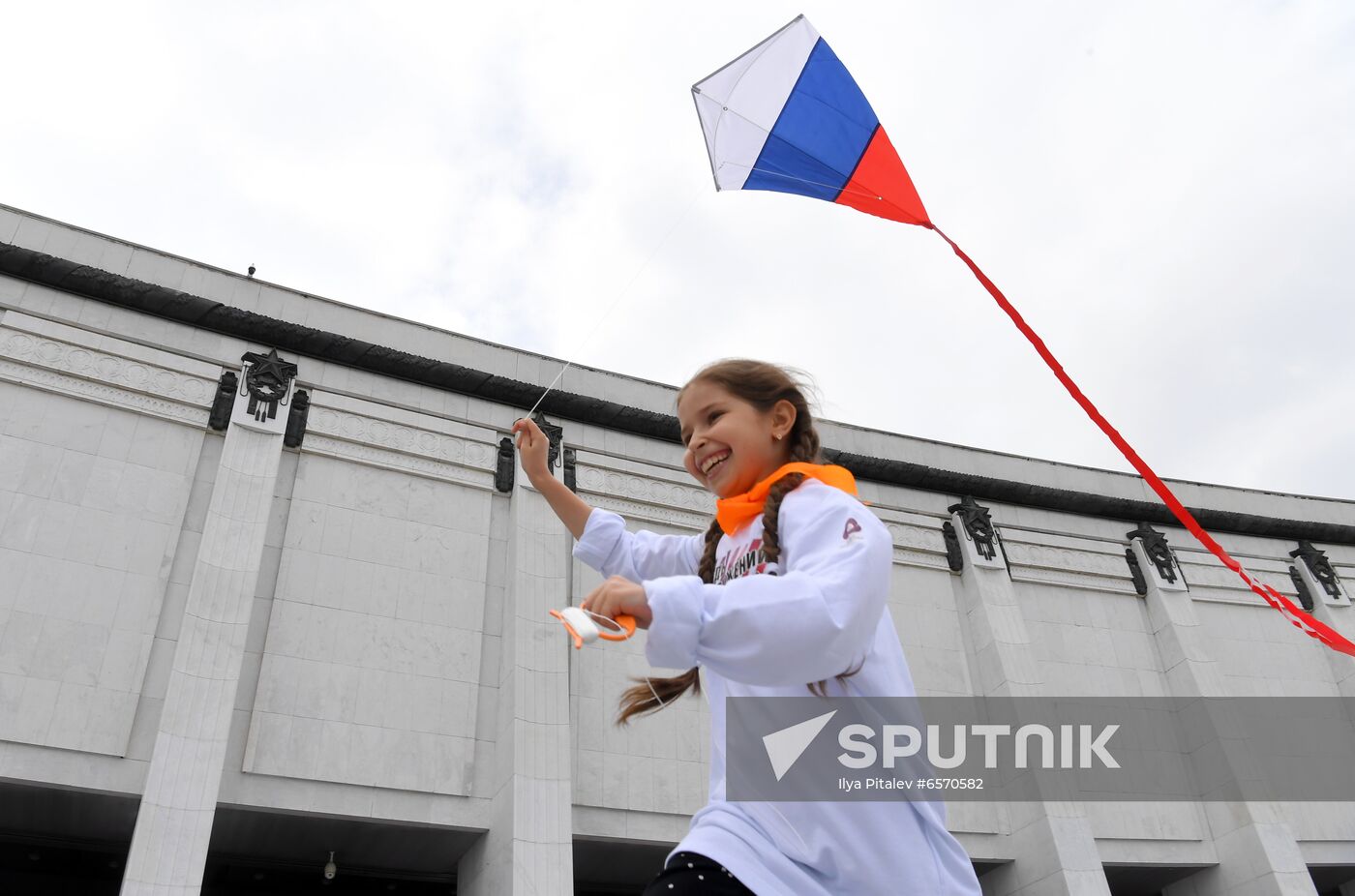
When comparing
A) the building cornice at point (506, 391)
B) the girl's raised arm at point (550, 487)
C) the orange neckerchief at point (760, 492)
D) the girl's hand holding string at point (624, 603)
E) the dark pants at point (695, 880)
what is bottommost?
the dark pants at point (695, 880)

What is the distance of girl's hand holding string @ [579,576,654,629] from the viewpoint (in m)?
2.06

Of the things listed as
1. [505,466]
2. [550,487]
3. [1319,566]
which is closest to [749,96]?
[550,487]

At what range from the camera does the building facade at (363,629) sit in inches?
460

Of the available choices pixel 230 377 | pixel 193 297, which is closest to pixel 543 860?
pixel 230 377

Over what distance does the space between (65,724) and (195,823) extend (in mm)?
2013

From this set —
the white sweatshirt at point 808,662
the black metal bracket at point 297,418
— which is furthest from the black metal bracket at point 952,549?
the white sweatshirt at point 808,662

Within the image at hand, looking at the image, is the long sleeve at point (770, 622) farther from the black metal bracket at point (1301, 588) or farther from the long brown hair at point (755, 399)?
the black metal bracket at point (1301, 588)

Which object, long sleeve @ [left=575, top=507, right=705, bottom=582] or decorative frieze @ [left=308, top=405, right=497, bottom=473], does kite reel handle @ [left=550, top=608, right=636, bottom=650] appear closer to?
long sleeve @ [left=575, top=507, right=705, bottom=582]

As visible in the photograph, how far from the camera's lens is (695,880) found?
2.32 meters

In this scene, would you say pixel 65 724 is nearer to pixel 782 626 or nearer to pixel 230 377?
pixel 230 377

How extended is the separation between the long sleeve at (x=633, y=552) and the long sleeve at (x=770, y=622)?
1.09 meters

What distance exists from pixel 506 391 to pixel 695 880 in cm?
1414

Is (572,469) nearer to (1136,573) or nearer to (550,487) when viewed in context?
(1136,573)

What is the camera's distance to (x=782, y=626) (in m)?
2.07
